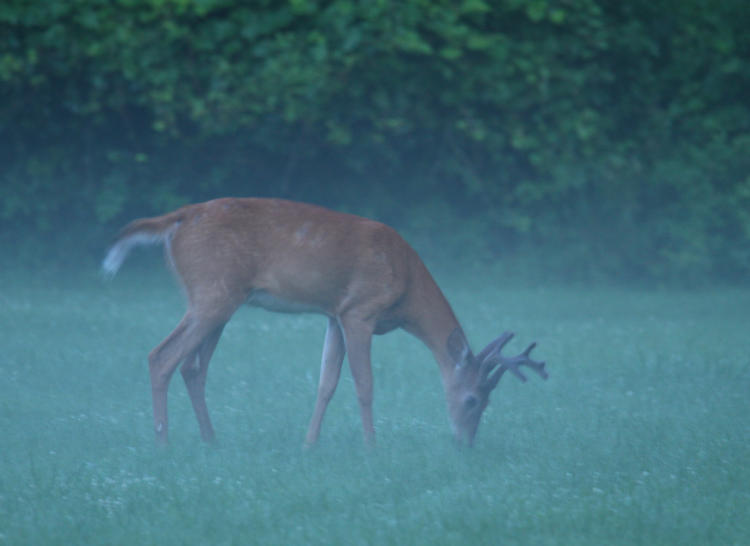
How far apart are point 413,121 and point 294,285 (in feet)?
22.7

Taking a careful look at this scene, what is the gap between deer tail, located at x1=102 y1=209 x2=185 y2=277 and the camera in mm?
6488

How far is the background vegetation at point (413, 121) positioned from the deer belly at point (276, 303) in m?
5.75

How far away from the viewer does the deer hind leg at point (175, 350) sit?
6.25 meters

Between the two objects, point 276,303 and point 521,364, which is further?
point 276,303

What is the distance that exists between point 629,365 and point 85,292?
6.31 meters

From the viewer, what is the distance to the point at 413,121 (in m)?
13.0

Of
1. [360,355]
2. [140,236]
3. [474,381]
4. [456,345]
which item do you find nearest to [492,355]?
[474,381]

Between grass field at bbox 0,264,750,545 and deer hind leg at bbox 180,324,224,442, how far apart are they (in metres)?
0.10

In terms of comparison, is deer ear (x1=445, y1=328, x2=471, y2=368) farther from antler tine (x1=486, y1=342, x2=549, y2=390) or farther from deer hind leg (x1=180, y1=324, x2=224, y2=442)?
deer hind leg (x1=180, y1=324, x2=224, y2=442)

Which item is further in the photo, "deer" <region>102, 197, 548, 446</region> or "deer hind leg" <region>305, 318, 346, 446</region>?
"deer hind leg" <region>305, 318, 346, 446</region>

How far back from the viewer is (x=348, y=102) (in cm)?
1255

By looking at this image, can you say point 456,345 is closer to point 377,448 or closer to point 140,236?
point 377,448

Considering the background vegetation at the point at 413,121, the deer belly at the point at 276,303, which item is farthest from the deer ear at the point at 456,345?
the background vegetation at the point at 413,121

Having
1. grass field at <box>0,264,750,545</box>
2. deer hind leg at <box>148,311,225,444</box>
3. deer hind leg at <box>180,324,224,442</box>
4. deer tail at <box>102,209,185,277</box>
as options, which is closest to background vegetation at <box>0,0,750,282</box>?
grass field at <box>0,264,750,545</box>
